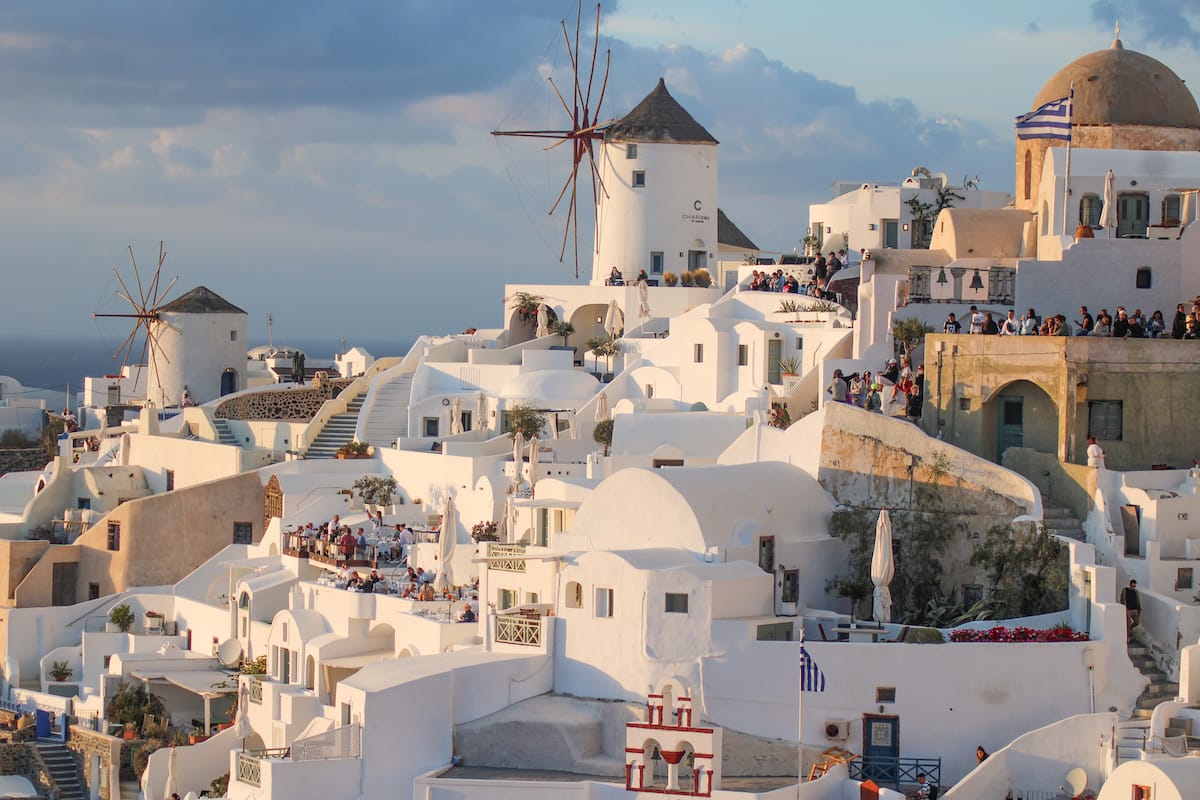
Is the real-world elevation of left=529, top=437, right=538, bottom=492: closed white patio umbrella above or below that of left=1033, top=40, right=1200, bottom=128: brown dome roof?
below

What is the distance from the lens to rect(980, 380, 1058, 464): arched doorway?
124ft

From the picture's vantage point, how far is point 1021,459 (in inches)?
1479

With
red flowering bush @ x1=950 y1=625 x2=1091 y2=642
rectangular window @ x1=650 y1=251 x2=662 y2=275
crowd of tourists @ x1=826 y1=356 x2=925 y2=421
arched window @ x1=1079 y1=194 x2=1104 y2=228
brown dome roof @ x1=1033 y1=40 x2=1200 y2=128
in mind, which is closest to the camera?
red flowering bush @ x1=950 y1=625 x2=1091 y2=642

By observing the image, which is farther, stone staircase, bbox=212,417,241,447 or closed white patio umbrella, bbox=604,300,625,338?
stone staircase, bbox=212,417,241,447

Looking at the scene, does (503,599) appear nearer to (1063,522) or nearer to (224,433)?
(1063,522)

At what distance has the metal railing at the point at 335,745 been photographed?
111 feet

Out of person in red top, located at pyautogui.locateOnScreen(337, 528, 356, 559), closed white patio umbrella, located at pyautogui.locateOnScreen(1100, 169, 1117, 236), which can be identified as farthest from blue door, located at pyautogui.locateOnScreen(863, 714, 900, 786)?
closed white patio umbrella, located at pyautogui.locateOnScreen(1100, 169, 1117, 236)

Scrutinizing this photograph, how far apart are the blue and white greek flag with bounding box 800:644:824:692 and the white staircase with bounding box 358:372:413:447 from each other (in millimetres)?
19725

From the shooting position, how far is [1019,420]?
126 feet

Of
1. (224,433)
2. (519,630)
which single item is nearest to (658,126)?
(224,433)

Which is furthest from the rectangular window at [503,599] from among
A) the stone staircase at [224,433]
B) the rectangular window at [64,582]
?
the stone staircase at [224,433]

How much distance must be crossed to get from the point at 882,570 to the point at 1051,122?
436 inches

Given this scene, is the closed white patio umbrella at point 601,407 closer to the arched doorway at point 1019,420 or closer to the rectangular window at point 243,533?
the rectangular window at point 243,533

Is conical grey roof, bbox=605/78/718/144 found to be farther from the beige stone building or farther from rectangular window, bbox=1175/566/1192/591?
rectangular window, bbox=1175/566/1192/591
